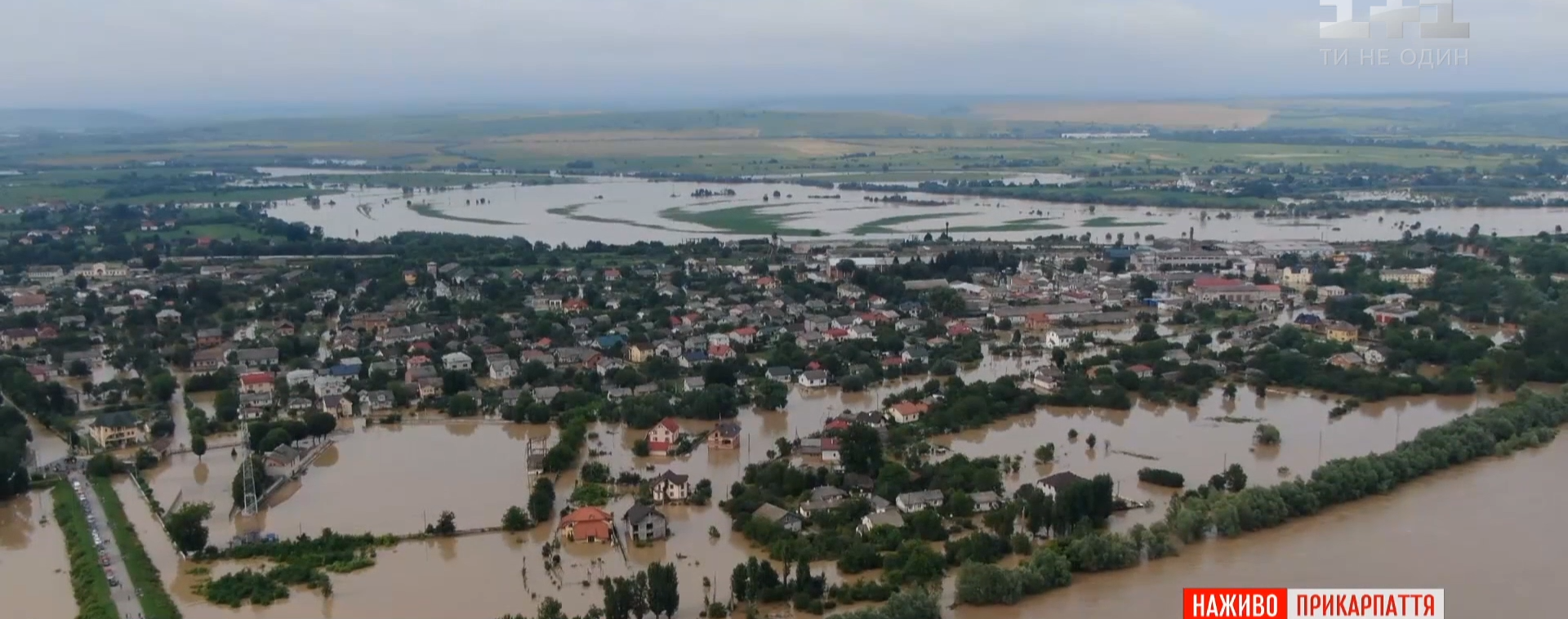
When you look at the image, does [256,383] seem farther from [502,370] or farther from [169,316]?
[169,316]

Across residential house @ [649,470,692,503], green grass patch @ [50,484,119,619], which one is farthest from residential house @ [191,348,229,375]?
residential house @ [649,470,692,503]

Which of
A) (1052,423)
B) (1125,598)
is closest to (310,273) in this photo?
(1052,423)

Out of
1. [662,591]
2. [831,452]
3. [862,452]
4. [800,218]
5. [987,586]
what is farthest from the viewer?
[800,218]

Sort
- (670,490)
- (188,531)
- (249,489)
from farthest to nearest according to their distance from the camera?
(670,490), (249,489), (188,531)

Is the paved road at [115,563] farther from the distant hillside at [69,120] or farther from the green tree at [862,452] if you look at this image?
the distant hillside at [69,120]

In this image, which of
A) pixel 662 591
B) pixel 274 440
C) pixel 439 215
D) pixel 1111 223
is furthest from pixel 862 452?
pixel 439 215

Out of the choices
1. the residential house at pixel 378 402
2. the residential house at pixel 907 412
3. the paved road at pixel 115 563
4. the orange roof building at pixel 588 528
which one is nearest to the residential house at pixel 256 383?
the residential house at pixel 378 402

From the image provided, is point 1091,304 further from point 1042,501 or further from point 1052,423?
point 1042,501
